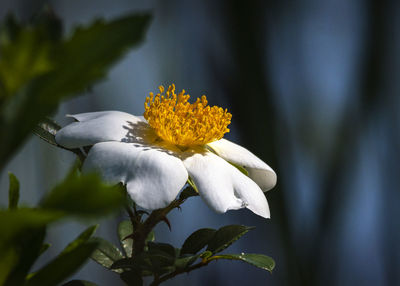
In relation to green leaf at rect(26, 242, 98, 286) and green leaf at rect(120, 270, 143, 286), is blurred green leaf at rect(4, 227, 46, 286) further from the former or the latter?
green leaf at rect(120, 270, 143, 286)

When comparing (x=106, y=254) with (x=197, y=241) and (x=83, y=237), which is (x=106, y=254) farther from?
(x=83, y=237)

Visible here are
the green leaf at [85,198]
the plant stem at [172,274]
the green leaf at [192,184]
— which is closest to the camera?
the green leaf at [85,198]

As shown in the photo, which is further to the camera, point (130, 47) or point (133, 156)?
point (133, 156)

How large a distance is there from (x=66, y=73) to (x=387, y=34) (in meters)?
1.24

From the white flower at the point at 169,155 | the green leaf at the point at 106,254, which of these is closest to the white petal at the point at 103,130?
the white flower at the point at 169,155

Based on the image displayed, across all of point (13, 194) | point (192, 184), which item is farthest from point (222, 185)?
point (13, 194)

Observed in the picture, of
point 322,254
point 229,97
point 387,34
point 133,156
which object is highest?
point 387,34

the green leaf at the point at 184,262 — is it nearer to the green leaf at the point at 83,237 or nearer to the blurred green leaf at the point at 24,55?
the green leaf at the point at 83,237

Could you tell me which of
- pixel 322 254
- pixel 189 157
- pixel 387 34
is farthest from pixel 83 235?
pixel 387 34

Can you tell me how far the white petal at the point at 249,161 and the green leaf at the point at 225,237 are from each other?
11 centimetres

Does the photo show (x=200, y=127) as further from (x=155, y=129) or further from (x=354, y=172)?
(x=354, y=172)

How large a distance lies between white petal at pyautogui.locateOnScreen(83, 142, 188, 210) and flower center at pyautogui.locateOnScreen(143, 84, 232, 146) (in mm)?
62

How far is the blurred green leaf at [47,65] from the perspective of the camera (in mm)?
211

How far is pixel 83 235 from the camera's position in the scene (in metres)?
0.33
